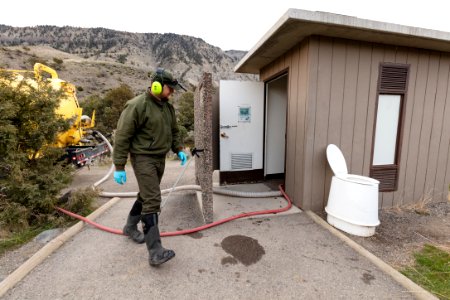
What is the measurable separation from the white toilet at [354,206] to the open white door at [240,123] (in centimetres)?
190

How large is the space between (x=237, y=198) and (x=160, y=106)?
2209 mm

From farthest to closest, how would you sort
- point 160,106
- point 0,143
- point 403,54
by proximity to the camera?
point 403,54
point 0,143
point 160,106

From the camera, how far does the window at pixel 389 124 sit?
333 cm

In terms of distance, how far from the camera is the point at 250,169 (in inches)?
178

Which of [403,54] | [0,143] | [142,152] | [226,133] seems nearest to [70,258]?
[142,152]

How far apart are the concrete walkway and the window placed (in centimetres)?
174

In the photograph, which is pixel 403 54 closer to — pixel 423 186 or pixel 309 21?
pixel 309 21

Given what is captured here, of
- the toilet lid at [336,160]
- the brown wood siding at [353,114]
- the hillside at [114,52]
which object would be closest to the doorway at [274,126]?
the brown wood siding at [353,114]

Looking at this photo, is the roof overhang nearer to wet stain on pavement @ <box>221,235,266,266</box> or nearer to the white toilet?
the white toilet

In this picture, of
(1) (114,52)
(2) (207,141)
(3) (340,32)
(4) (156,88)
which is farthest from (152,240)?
(1) (114,52)

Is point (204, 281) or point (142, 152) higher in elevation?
point (142, 152)

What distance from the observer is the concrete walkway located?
67.1 inches

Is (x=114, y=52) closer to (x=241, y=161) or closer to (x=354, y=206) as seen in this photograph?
(x=241, y=161)

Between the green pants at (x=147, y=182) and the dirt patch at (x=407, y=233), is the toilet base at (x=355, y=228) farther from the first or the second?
the green pants at (x=147, y=182)
